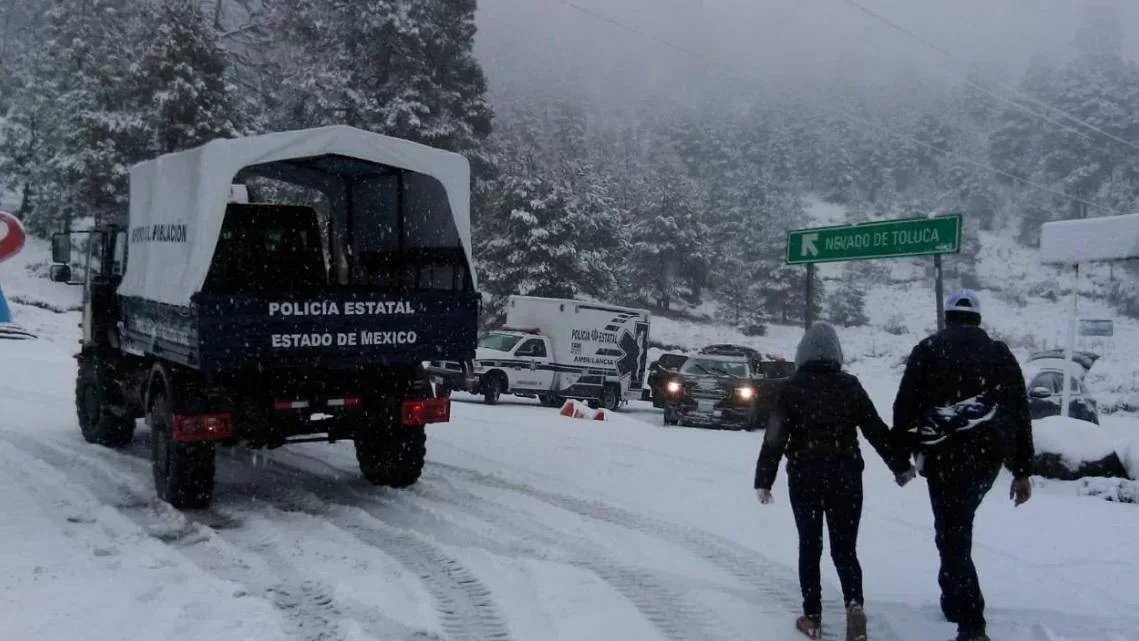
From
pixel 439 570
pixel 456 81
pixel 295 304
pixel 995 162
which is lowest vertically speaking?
pixel 439 570

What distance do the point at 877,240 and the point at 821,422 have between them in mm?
7284

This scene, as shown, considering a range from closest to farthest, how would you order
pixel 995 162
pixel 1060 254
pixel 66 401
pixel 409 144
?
pixel 409 144, pixel 1060 254, pixel 66 401, pixel 995 162

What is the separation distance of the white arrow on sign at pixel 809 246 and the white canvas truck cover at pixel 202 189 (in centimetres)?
521

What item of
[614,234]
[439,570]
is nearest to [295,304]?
[439,570]

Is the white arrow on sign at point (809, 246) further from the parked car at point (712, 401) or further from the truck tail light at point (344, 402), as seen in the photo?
the parked car at point (712, 401)

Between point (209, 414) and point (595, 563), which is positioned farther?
point (209, 414)

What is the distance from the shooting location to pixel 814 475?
4629mm

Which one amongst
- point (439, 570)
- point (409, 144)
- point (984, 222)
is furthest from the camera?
point (984, 222)

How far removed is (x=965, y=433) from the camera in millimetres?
4527

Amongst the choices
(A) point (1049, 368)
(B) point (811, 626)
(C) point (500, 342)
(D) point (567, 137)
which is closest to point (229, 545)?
(B) point (811, 626)

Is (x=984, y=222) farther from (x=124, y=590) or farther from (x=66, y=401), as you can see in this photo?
(x=124, y=590)

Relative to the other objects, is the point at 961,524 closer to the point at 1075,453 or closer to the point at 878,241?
the point at 1075,453

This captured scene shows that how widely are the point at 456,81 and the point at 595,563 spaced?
97.0ft

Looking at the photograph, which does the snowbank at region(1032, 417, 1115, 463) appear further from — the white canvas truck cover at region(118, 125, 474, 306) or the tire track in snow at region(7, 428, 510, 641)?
the tire track in snow at region(7, 428, 510, 641)
